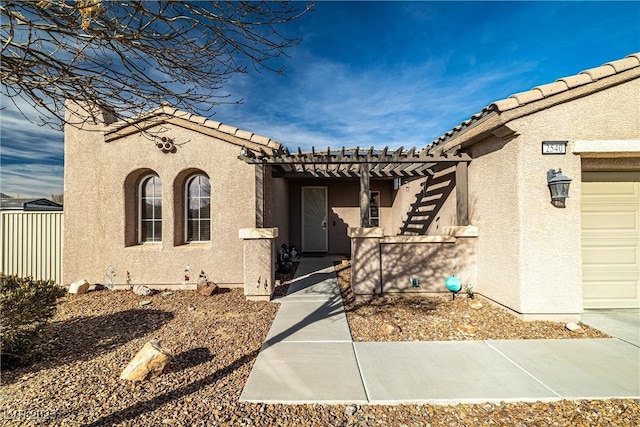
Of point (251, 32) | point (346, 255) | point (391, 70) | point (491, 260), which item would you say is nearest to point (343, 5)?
point (391, 70)

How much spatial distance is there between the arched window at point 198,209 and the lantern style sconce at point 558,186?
7457 mm

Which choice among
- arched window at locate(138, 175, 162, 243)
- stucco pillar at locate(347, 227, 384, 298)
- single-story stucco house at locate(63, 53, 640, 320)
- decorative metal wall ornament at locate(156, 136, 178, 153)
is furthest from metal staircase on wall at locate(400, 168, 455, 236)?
arched window at locate(138, 175, 162, 243)

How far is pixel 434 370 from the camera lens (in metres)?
3.15

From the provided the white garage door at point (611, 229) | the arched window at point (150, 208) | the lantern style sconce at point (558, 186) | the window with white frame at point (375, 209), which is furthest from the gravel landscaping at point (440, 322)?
the window with white frame at point (375, 209)

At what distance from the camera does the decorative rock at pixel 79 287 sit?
21.0ft

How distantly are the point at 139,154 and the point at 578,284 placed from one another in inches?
386

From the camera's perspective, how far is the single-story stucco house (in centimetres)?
445

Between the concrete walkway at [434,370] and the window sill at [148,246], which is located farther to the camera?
the window sill at [148,246]

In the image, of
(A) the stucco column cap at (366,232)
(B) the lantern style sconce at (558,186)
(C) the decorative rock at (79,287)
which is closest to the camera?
(B) the lantern style sconce at (558,186)

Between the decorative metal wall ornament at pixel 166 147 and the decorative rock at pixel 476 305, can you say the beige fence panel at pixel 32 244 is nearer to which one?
the decorative metal wall ornament at pixel 166 147

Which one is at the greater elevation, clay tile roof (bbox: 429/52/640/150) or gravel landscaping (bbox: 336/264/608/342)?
clay tile roof (bbox: 429/52/640/150)

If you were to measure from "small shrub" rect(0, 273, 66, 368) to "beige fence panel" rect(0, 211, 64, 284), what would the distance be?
12.5 feet

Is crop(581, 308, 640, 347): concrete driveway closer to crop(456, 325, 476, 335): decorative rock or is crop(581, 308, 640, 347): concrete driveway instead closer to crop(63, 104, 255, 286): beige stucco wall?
A: crop(456, 325, 476, 335): decorative rock

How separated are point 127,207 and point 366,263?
6.35 meters
